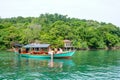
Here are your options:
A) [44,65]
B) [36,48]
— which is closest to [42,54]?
[36,48]

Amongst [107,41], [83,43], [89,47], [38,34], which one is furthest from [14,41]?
[107,41]

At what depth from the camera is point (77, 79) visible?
25.2m

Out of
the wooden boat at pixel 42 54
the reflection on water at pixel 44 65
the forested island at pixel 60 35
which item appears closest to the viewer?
the reflection on water at pixel 44 65

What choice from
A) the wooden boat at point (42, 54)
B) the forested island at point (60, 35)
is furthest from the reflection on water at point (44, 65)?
the forested island at point (60, 35)

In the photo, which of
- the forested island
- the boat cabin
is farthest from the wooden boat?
the forested island

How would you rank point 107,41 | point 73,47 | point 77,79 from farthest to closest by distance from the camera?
point 107,41
point 73,47
point 77,79

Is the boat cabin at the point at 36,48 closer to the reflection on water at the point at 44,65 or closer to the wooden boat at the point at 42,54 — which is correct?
the wooden boat at the point at 42,54

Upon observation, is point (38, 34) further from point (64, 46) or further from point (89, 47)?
point (89, 47)

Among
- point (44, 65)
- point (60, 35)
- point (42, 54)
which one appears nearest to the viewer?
point (44, 65)

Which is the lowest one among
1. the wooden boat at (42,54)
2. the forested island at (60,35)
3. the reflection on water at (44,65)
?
the reflection on water at (44,65)

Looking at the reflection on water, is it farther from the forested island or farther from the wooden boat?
the forested island

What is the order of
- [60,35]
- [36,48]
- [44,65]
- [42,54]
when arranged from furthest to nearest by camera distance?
[60,35] < [36,48] < [42,54] < [44,65]

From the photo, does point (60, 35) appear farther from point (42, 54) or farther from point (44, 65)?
point (44, 65)

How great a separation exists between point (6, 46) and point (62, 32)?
19.9m
